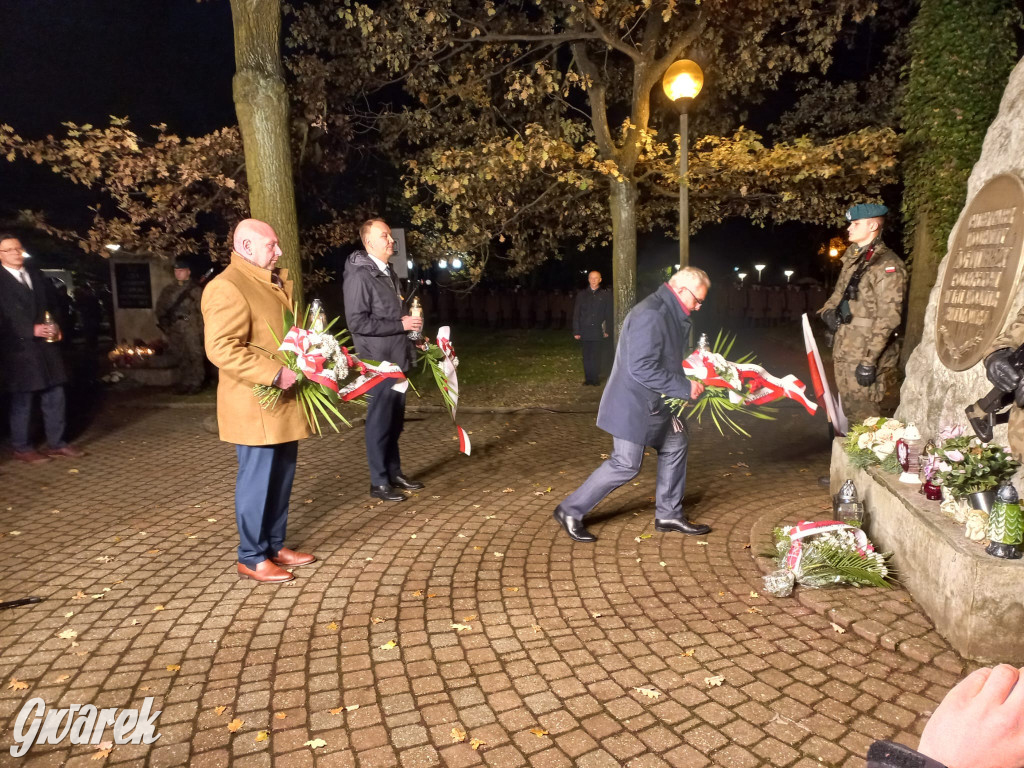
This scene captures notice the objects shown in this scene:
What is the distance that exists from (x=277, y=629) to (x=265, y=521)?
836mm

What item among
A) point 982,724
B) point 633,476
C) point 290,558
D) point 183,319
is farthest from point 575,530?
point 183,319

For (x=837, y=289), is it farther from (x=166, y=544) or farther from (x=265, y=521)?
(x=166, y=544)

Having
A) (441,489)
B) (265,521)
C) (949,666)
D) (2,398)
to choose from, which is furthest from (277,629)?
(2,398)

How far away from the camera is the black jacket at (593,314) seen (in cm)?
1198

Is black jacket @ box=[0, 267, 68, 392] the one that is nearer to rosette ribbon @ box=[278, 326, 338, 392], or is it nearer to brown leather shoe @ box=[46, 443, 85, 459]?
brown leather shoe @ box=[46, 443, 85, 459]

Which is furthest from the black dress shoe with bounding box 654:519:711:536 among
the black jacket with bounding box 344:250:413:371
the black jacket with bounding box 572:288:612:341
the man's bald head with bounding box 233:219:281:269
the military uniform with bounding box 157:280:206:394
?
the military uniform with bounding box 157:280:206:394

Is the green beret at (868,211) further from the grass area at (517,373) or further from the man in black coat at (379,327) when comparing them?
the grass area at (517,373)

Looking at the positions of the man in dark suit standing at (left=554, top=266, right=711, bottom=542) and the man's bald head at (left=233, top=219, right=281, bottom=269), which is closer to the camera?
the man's bald head at (left=233, top=219, right=281, bottom=269)

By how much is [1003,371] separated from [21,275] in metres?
8.56

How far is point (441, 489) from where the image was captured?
6.32 m

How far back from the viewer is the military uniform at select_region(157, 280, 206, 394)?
11.0 metres

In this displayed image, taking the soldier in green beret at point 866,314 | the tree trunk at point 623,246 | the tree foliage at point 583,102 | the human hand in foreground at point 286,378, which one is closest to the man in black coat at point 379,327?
the human hand in foreground at point 286,378

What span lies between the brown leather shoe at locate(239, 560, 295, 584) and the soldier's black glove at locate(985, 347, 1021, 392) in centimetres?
407

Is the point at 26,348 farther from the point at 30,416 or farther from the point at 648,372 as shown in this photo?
the point at 648,372
